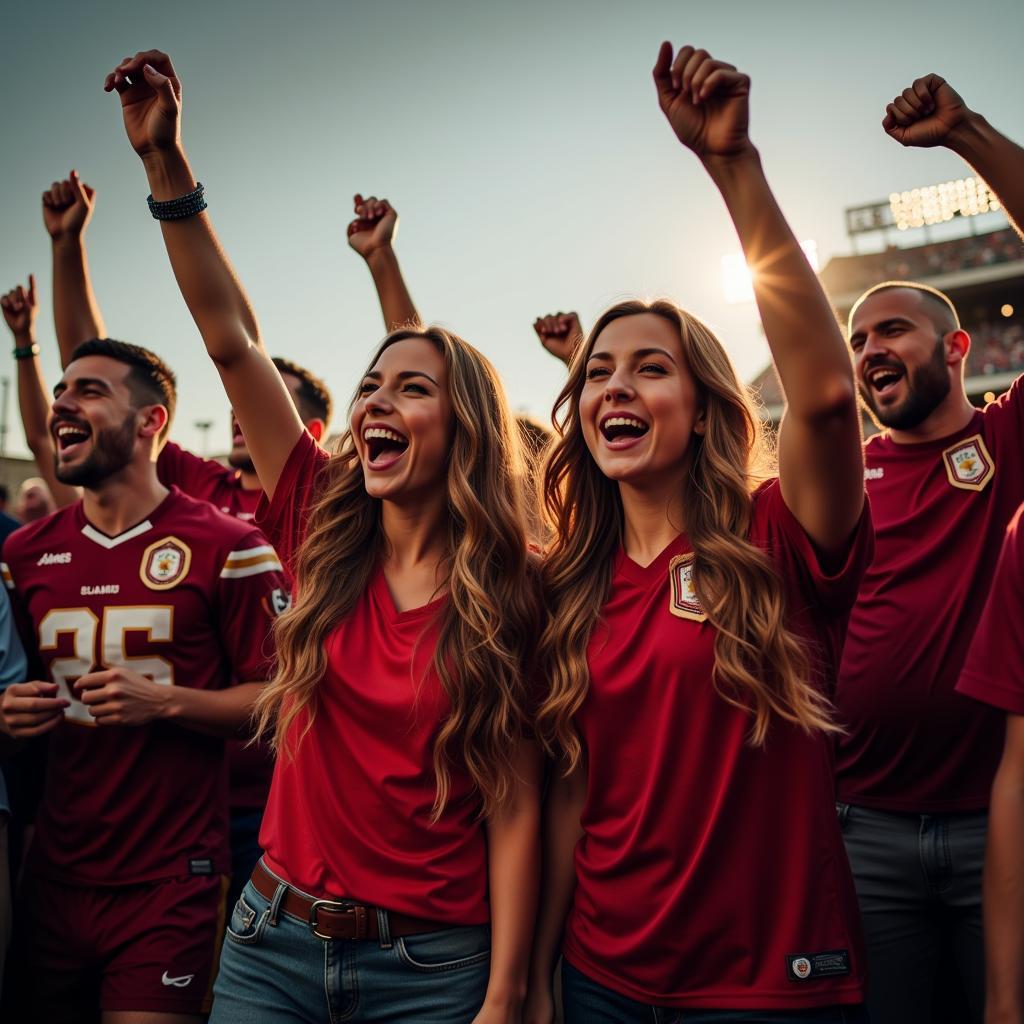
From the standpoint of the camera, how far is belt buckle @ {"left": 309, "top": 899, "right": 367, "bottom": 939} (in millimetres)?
1928

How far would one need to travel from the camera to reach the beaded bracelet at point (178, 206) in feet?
7.96

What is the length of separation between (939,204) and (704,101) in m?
44.5

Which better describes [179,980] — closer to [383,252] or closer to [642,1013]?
[642,1013]

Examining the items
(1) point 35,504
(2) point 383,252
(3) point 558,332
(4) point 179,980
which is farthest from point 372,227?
(1) point 35,504

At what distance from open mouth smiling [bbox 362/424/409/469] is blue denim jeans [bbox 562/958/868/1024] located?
1.38 metres

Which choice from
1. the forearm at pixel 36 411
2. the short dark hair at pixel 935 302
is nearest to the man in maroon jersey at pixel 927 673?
the short dark hair at pixel 935 302

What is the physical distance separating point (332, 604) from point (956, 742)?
6.51 ft

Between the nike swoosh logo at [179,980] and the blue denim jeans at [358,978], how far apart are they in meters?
0.75

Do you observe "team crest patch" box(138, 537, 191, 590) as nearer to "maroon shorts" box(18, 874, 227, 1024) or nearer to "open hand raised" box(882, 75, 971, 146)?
"maroon shorts" box(18, 874, 227, 1024)

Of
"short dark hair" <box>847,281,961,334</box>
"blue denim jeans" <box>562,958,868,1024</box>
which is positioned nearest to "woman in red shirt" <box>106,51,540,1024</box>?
"blue denim jeans" <box>562,958,868,1024</box>

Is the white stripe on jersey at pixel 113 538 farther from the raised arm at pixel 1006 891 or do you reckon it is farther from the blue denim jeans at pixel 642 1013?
the raised arm at pixel 1006 891

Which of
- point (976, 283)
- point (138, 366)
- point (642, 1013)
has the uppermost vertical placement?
point (976, 283)

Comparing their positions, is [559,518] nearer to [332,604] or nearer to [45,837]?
[332,604]

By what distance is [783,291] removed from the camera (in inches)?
66.8
